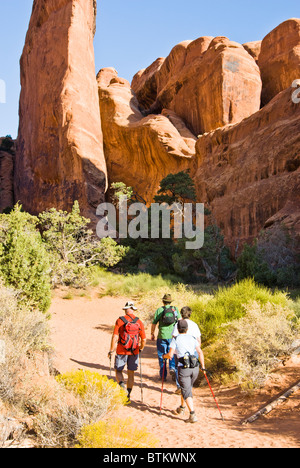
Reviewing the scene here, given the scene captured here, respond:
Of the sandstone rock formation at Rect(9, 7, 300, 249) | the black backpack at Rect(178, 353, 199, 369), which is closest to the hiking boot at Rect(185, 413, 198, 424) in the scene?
the black backpack at Rect(178, 353, 199, 369)

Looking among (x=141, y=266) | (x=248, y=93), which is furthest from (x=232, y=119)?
(x=141, y=266)

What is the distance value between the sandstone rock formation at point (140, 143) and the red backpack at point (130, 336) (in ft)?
83.3

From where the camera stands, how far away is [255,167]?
72.4 ft

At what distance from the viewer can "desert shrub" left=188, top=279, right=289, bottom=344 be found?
26.2ft

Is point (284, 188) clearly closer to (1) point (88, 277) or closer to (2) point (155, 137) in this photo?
(1) point (88, 277)

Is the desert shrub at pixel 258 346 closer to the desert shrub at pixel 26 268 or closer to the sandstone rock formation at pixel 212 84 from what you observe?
the desert shrub at pixel 26 268

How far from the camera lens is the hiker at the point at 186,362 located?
179 inches

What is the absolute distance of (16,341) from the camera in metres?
5.43

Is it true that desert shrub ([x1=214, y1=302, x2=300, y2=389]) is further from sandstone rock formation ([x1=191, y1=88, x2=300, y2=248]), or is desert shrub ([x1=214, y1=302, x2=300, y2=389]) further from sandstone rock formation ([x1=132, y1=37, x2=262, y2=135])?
sandstone rock formation ([x1=132, y1=37, x2=262, y2=135])

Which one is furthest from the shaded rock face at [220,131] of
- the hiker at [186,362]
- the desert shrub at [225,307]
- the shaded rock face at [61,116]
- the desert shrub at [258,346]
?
the hiker at [186,362]

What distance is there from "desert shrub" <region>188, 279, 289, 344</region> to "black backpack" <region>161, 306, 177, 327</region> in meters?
1.68

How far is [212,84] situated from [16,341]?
29486 millimetres

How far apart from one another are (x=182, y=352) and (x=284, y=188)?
54.5 ft

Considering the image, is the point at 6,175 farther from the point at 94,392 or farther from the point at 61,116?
the point at 94,392
